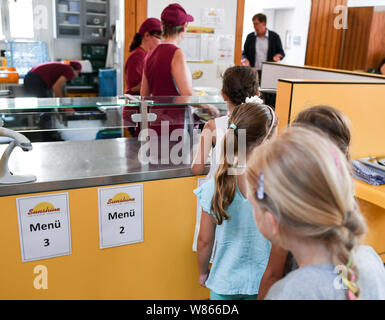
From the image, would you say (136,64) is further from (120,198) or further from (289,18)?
(289,18)

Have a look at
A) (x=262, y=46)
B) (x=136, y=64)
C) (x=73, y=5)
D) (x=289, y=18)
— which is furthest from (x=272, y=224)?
(x=73, y=5)

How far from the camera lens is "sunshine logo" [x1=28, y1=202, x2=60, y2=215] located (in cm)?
166

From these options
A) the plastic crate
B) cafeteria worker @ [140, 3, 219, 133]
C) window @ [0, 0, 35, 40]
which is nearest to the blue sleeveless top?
cafeteria worker @ [140, 3, 219, 133]

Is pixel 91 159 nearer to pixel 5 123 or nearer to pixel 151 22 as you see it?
pixel 5 123

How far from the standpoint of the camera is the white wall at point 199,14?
14.9ft

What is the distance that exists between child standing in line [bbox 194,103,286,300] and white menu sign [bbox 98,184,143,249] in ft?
1.49

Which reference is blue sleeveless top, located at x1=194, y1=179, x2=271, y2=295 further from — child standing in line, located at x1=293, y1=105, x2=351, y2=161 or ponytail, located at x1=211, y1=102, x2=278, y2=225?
child standing in line, located at x1=293, y1=105, x2=351, y2=161

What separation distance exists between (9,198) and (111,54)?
7.17 m

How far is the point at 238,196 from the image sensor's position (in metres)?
1.42

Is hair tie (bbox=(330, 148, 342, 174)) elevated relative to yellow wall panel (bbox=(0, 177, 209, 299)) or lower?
elevated

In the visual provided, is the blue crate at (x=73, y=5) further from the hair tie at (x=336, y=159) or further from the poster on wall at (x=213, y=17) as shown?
the hair tie at (x=336, y=159)

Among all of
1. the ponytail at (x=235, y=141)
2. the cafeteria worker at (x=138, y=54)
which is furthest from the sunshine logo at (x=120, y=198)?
the cafeteria worker at (x=138, y=54)

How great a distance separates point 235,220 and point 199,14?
3837 millimetres
